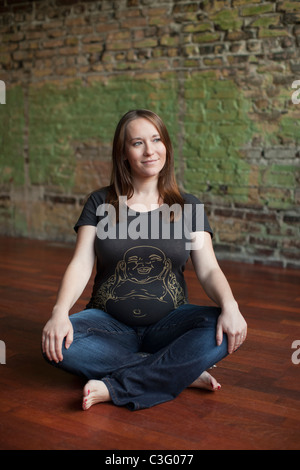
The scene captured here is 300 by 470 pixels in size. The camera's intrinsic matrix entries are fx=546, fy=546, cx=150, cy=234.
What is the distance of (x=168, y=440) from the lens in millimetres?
1743

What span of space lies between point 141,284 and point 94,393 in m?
0.46

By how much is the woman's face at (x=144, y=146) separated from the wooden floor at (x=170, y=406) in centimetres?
92

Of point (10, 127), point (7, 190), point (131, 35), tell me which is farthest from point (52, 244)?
point (131, 35)

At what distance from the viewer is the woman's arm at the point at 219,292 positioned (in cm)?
196

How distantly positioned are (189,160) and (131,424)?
3.64 metres

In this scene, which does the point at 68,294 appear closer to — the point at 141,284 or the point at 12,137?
the point at 141,284

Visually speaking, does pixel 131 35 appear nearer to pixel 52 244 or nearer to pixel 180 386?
pixel 52 244

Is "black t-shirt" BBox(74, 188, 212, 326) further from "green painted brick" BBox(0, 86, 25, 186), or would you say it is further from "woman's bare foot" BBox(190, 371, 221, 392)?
"green painted brick" BBox(0, 86, 25, 186)

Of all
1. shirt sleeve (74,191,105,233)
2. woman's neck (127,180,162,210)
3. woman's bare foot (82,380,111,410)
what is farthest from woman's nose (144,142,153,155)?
woman's bare foot (82,380,111,410)

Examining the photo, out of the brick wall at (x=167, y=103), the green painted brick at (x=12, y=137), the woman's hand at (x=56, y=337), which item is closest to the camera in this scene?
the woman's hand at (x=56, y=337)

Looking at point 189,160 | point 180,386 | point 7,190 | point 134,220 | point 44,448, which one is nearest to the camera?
point 44,448

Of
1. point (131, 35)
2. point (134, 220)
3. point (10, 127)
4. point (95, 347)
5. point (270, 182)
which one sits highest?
point (131, 35)

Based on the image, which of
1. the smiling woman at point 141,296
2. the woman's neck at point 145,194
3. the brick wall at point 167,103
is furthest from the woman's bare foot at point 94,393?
the brick wall at point 167,103

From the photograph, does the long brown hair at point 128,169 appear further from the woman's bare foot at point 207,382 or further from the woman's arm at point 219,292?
the woman's bare foot at point 207,382
